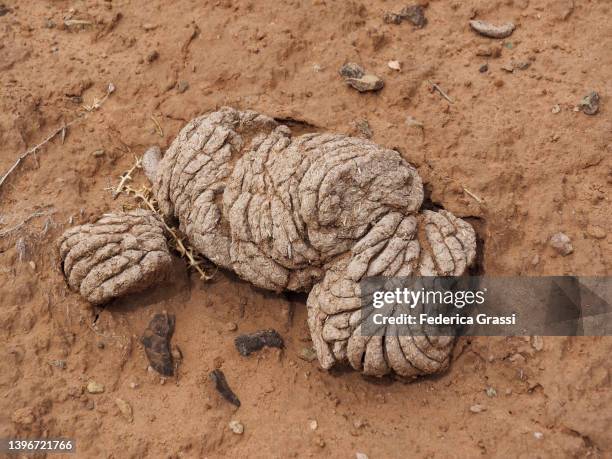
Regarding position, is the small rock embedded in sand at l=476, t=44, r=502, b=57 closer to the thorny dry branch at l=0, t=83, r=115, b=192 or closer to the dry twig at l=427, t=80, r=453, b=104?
the dry twig at l=427, t=80, r=453, b=104

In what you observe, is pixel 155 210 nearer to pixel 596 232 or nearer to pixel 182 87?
pixel 182 87

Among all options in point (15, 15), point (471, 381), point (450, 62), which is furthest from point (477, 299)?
point (15, 15)

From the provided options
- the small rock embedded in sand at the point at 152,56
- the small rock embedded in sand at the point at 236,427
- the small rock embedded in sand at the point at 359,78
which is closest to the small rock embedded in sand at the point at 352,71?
the small rock embedded in sand at the point at 359,78

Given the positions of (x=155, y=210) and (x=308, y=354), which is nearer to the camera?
(x=308, y=354)

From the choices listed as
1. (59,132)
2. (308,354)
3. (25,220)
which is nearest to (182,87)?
(59,132)

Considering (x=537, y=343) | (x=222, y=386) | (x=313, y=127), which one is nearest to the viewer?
(x=537, y=343)
